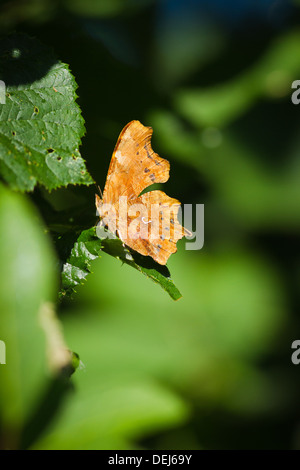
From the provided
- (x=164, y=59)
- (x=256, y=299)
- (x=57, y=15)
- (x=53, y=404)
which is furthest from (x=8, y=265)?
(x=256, y=299)

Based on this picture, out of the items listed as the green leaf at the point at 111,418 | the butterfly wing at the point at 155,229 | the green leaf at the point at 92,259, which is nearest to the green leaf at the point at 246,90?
Answer: the butterfly wing at the point at 155,229

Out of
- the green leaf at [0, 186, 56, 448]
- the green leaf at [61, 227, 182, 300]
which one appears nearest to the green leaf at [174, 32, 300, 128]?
the green leaf at [61, 227, 182, 300]

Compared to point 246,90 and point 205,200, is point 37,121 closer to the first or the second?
point 205,200

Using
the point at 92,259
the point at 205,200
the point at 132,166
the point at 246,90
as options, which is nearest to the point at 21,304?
the point at 92,259

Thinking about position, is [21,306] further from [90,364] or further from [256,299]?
[256,299]

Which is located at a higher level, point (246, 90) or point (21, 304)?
point (246, 90)

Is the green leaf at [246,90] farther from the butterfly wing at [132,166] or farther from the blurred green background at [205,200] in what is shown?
the butterfly wing at [132,166]
